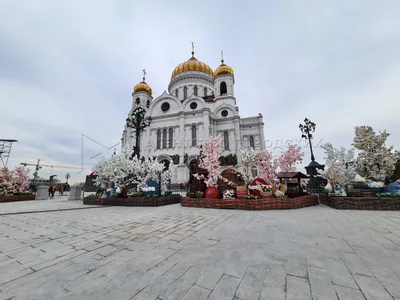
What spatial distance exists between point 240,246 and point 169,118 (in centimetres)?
2800

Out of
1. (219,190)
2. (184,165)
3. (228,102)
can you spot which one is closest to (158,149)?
(184,165)

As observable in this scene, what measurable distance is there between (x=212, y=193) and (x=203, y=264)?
720cm

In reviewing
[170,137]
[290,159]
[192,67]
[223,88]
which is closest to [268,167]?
[290,159]

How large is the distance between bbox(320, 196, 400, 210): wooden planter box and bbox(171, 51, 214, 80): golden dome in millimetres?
35786

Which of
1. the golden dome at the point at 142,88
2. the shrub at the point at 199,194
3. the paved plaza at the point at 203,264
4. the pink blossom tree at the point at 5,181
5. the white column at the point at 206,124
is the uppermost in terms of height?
the golden dome at the point at 142,88

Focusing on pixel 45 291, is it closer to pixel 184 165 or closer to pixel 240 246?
pixel 240 246

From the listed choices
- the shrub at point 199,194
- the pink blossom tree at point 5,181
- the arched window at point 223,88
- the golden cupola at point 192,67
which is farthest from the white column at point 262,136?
the pink blossom tree at point 5,181

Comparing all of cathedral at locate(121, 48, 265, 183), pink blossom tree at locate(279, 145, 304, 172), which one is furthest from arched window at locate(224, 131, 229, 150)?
pink blossom tree at locate(279, 145, 304, 172)

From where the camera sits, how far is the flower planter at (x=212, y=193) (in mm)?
9609

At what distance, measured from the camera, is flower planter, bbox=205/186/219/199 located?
961cm

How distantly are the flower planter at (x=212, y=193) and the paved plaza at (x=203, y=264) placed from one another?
5.32 metres

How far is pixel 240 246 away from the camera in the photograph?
3254 mm

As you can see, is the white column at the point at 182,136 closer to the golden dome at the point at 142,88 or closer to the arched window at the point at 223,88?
the arched window at the point at 223,88

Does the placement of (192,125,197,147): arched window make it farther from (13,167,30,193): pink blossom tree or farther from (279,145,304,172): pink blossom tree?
(13,167,30,193): pink blossom tree
